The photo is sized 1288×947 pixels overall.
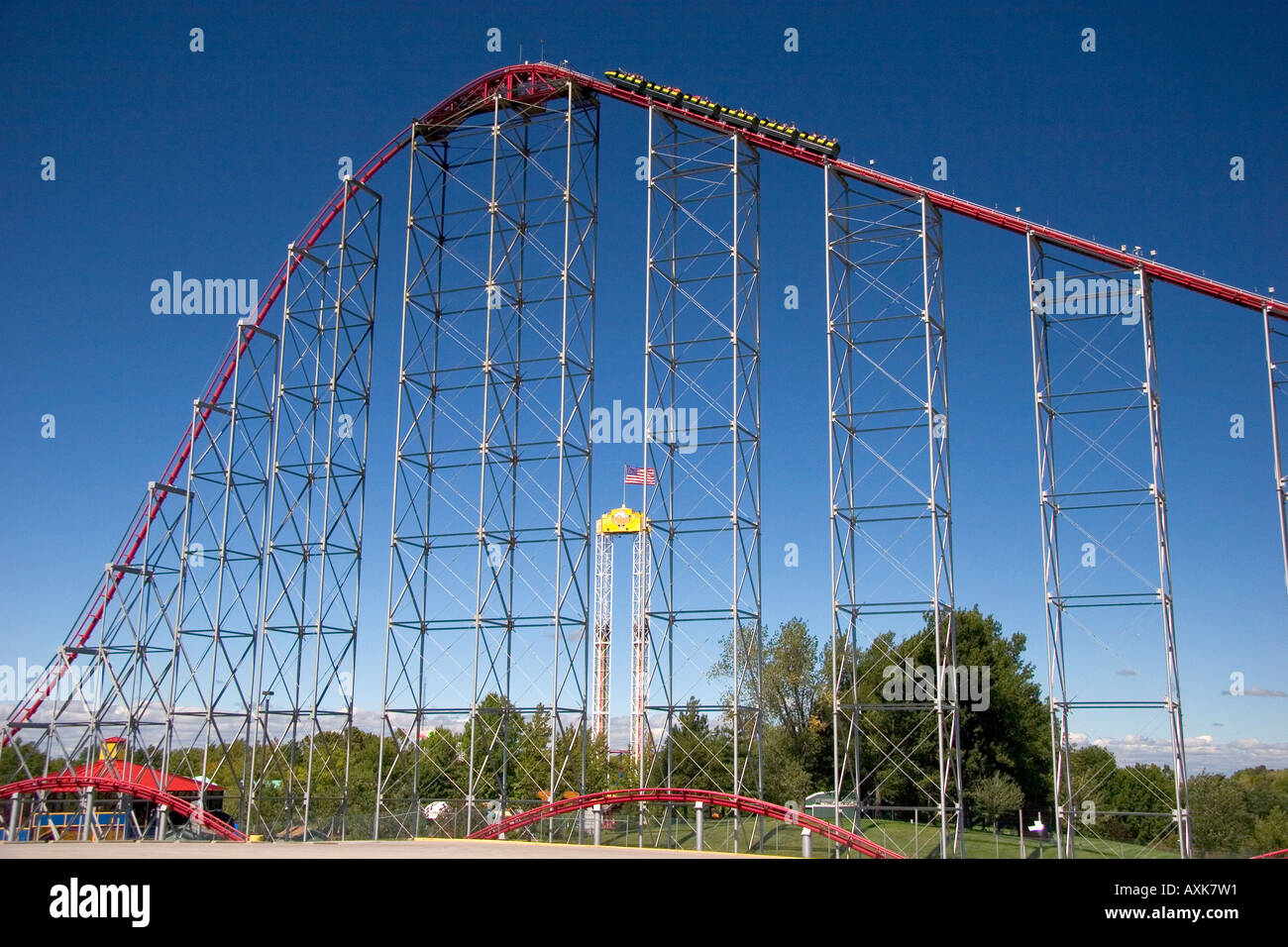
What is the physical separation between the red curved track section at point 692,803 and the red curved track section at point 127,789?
6892 millimetres

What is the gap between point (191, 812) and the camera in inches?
1104

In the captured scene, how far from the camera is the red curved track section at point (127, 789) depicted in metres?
28.1

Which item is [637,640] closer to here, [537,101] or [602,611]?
[602,611]

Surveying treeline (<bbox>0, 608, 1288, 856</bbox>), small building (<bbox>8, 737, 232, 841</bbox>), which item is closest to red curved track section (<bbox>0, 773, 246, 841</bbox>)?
small building (<bbox>8, 737, 232, 841</bbox>)

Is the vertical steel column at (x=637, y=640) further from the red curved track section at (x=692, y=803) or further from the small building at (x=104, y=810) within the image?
the red curved track section at (x=692, y=803)

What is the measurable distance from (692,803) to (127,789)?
13803mm

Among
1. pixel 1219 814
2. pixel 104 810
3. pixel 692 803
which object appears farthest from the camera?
pixel 1219 814

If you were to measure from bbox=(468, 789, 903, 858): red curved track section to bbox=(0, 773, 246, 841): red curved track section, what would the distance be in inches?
271

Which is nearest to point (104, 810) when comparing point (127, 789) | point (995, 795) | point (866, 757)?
point (127, 789)

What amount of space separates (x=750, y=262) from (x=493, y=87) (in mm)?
9278

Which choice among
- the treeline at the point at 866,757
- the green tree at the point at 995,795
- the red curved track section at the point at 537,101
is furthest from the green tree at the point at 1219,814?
the red curved track section at the point at 537,101

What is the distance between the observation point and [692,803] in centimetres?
2462
